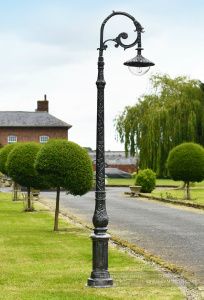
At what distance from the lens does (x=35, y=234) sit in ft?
67.0

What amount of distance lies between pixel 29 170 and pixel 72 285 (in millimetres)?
18567

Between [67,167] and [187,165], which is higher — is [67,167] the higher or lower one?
the lower one

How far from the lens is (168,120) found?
2307 inches

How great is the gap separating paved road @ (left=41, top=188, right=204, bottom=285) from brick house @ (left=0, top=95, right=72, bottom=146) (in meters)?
57.3

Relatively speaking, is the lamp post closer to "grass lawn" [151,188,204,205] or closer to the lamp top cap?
the lamp top cap

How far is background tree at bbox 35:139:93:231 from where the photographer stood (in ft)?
71.2

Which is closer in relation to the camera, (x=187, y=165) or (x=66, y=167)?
(x=66, y=167)

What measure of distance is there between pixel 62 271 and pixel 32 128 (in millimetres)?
80333

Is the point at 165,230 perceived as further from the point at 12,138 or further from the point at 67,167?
the point at 12,138

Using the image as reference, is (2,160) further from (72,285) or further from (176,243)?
(72,285)

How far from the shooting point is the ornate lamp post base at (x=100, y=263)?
37.1ft

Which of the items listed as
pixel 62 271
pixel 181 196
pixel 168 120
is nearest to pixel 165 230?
pixel 62 271

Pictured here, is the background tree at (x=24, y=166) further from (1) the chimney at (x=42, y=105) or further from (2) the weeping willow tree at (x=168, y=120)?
(1) the chimney at (x=42, y=105)

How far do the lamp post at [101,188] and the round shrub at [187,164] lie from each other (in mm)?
30262
